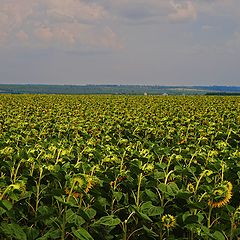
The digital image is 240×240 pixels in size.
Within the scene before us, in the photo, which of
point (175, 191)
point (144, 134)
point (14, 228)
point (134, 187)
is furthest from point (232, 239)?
point (144, 134)

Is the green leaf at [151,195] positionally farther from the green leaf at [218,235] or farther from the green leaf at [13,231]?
the green leaf at [13,231]

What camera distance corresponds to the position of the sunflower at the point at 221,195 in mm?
3594

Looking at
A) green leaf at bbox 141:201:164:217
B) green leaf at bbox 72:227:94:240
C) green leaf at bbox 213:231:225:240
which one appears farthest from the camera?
green leaf at bbox 141:201:164:217

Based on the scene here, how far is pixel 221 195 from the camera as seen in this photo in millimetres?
3643

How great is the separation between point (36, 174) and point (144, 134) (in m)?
7.29

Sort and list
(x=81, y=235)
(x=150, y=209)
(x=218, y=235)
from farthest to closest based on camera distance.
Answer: (x=150, y=209) → (x=218, y=235) → (x=81, y=235)

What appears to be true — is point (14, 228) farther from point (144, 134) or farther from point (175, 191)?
point (144, 134)

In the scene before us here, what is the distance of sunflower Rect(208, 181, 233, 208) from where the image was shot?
3.59 meters

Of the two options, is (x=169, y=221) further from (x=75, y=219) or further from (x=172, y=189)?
(x=75, y=219)

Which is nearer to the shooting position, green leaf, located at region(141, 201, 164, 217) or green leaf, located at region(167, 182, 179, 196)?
green leaf, located at region(141, 201, 164, 217)

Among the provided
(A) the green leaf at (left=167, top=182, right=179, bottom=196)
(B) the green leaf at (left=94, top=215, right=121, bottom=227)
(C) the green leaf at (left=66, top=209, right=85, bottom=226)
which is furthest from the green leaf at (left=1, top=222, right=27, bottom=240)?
(A) the green leaf at (left=167, top=182, right=179, bottom=196)

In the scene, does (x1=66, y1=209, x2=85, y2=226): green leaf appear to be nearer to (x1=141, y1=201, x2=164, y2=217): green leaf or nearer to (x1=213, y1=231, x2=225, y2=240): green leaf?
→ (x1=141, y1=201, x2=164, y2=217): green leaf

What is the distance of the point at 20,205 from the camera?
4.29 metres

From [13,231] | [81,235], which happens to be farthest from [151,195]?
[13,231]
